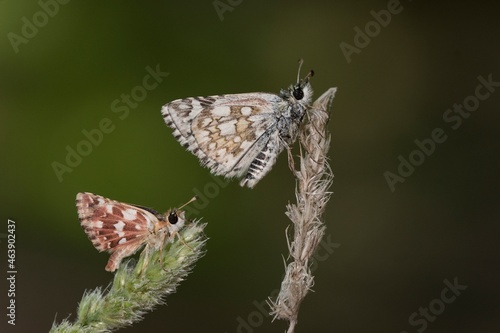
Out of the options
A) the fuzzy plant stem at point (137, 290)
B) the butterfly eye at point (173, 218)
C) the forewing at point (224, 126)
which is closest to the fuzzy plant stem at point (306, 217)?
the fuzzy plant stem at point (137, 290)

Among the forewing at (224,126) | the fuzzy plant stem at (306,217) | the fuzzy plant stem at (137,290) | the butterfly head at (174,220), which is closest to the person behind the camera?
the fuzzy plant stem at (137,290)

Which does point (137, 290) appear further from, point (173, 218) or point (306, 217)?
point (306, 217)

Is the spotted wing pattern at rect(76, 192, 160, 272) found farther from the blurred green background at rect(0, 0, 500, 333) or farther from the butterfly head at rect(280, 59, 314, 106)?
the blurred green background at rect(0, 0, 500, 333)

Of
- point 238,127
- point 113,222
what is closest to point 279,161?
point 238,127

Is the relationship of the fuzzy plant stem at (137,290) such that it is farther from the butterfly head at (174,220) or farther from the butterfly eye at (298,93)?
the butterfly eye at (298,93)

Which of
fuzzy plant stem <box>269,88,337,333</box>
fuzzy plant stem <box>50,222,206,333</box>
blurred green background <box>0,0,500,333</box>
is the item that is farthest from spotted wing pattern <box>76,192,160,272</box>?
blurred green background <box>0,0,500,333</box>

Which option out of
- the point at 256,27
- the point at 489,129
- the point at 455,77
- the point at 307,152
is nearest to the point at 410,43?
the point at 455,77
